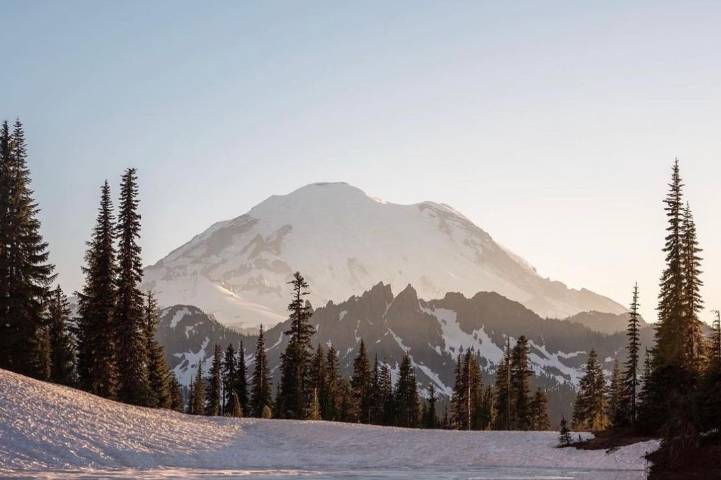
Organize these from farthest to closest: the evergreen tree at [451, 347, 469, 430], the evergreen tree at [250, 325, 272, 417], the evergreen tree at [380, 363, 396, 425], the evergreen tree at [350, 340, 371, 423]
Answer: the evergreen tree at [380, 363, 396, 425], the evergreen tree at [350, 340, 371, 423], the evergreen tree at [451, 347, 469, 430], the evergreen tree at [250, 325, 272, 417]

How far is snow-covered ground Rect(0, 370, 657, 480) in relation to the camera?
110ft

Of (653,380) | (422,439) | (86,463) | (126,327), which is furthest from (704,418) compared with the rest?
(126,327)

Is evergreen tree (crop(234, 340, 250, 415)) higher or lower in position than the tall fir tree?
lower

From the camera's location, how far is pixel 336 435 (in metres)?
46.7

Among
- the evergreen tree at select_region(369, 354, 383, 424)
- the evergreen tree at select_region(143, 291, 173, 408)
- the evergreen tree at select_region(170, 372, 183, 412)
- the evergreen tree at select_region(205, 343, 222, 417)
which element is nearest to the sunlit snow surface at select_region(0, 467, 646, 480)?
the evergreen tree at select_region(143, 291, 173, 408)

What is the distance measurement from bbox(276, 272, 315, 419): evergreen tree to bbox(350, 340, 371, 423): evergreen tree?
13227mm

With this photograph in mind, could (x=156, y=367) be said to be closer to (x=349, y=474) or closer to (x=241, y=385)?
(x=241, y=385)

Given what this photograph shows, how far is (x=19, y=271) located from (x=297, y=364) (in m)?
27.4

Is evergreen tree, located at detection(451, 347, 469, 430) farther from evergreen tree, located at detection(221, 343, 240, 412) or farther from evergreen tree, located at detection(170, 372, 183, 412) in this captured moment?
evergreen tree, located at detection(170, 372, 183, 412)

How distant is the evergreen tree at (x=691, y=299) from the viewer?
51.8 m

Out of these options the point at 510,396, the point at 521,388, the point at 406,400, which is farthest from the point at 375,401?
the point at 521,388

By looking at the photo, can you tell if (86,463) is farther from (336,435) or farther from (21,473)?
(336,435)

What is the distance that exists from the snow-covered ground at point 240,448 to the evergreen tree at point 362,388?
4371cm

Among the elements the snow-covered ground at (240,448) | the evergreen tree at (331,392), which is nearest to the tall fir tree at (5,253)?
the snow-covered ground at (240,448)
